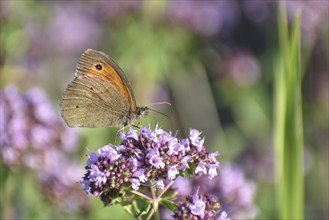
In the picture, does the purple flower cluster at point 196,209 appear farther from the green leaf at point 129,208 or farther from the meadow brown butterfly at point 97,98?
the meadow brown butterfly at point 97,98

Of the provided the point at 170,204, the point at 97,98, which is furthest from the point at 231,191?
the point at 170,204

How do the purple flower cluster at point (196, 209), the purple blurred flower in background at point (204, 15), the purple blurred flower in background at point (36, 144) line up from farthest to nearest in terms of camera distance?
the purple blurred flower in background at point (204, 15), the purple blurred flower in background at point (36, 144), the purple flower cluster at point (196, 209)

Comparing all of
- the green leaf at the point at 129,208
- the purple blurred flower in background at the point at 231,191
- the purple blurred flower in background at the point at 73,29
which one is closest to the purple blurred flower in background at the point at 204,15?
the purple blurred flower in background at the point at 73,29

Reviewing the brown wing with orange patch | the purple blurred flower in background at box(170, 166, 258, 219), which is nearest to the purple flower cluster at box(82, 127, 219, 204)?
the brown wing with orange patch

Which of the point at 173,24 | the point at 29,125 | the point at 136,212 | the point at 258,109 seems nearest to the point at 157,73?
the point at 173,24

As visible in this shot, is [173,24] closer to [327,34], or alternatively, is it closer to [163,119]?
[163,119]
